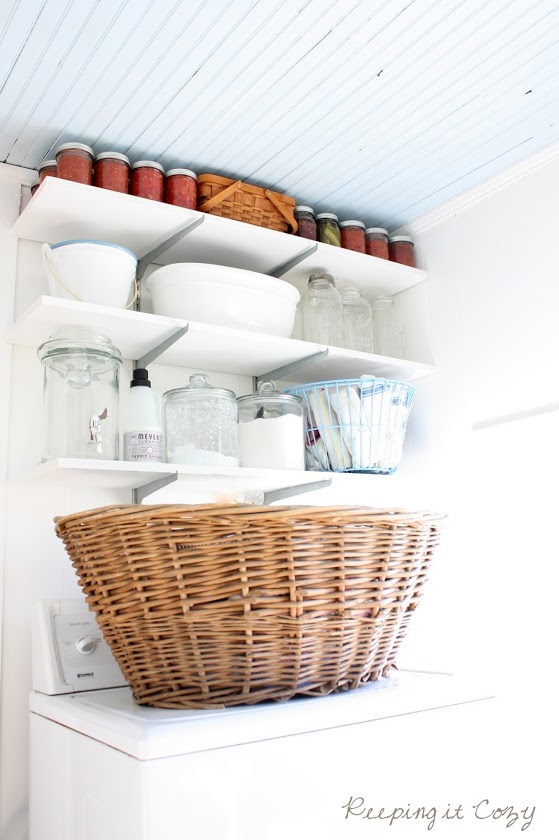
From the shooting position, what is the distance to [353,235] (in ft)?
6.66

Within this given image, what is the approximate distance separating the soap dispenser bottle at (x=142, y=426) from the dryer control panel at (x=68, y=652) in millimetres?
322

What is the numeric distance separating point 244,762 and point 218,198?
125 centimetres

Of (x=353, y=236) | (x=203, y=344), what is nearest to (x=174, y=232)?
(x=203, y=344)

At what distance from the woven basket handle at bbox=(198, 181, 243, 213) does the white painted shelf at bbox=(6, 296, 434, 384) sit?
32cm

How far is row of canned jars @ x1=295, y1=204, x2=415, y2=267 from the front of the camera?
6.40 feet

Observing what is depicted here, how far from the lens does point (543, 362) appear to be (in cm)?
170

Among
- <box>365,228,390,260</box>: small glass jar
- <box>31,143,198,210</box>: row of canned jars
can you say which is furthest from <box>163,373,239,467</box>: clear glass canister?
<box>365,228,390,260</box>: small glass jar

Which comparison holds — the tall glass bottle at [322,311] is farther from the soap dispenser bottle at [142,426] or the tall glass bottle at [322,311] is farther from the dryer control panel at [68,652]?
the dryer control panel at [68,652]

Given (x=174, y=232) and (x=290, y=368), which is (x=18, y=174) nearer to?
(x=174, y=232)

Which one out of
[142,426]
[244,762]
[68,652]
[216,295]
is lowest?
[244,762]

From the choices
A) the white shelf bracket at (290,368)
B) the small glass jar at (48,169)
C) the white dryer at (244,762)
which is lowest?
the white dryer at (244,762)

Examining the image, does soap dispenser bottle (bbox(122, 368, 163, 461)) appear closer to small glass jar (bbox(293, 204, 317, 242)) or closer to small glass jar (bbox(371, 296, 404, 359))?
small glass jar (bbox(293, 204, 317, 242))

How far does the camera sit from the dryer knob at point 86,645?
1.35 metres

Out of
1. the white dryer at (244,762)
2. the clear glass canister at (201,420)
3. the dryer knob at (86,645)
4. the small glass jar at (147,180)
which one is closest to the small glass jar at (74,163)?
the small glass jar at (147,180)
